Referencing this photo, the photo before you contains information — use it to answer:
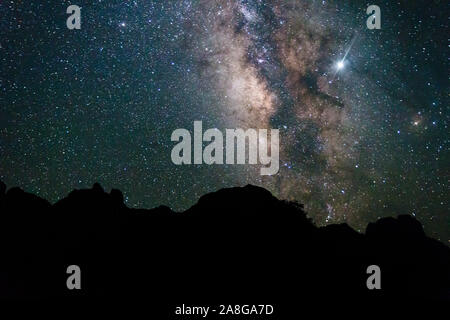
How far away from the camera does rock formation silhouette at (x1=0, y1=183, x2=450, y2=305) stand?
1983 cm

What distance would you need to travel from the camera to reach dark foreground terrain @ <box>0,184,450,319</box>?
19172 mm

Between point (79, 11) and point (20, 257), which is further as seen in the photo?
point (20, 257)

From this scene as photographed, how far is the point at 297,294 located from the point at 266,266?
356 cm

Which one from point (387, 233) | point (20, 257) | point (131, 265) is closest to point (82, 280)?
point (131, 265)

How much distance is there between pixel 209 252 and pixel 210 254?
0.30 meters

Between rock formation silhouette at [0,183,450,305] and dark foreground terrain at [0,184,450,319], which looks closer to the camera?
dark foreground terrain at [0,184,450,319]

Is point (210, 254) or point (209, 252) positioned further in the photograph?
point (209, 252)

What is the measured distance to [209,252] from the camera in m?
24.0

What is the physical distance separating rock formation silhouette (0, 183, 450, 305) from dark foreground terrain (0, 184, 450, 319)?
0.28 feet

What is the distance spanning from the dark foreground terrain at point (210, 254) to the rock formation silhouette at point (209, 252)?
3.3 inches

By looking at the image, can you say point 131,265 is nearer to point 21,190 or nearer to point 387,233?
point 21,190

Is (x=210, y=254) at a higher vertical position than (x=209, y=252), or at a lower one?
lower

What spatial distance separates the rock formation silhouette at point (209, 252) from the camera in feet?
65.1

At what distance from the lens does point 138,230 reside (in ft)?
88.3
